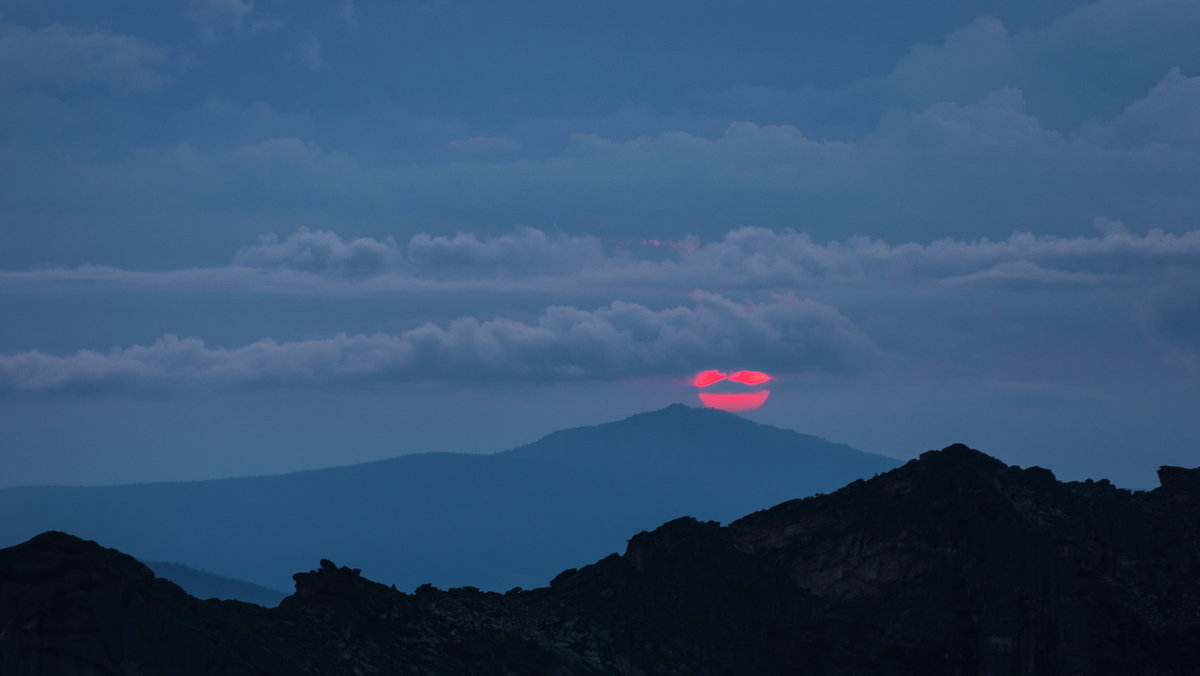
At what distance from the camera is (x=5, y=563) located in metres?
85.8

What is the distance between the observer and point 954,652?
347 ft

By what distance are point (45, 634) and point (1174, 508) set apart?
9256 centimetres

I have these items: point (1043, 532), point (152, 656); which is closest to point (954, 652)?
point (1043, 532)

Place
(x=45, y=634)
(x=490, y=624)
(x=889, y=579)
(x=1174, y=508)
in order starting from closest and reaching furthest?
(x=45, y=634) < (x=490, y=624) < (x=889, y=579) < (x=1174, y=508)

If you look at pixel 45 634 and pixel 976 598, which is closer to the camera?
pixel 45 634

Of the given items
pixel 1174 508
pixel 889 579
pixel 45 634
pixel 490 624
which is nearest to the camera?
pixel 45 634

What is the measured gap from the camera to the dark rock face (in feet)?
323

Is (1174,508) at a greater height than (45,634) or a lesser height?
greater

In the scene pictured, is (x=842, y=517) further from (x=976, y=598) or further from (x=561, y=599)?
(x=561, y=599)

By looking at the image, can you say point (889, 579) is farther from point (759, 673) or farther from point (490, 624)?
point (490, 624)

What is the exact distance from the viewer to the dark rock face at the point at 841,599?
98.6 metres

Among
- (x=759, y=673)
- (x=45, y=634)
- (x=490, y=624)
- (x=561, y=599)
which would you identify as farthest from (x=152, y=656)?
(x=759, y=673)

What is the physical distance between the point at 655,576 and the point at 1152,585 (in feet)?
131

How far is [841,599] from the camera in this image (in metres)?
111
